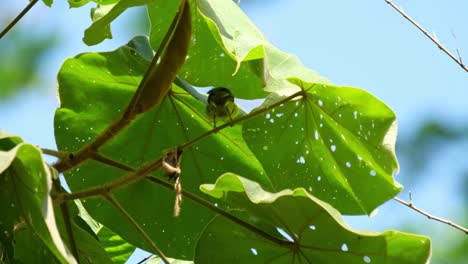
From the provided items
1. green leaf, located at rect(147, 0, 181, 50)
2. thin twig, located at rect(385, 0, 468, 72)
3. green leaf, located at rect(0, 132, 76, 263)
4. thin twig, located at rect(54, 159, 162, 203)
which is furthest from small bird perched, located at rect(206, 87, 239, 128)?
thin twig, located at rect(385, 0, 468, 72)

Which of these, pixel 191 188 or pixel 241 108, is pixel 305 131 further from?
pixel 191 188

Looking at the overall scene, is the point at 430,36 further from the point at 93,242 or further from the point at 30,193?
the point at 30,193

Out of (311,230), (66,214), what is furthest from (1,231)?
(311,230)

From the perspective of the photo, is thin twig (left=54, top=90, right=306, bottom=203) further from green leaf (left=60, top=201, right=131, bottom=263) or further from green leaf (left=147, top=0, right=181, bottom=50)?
green leaf (left=147, top=0, right=181, bottom=50)

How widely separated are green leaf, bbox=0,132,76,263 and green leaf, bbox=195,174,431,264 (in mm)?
216

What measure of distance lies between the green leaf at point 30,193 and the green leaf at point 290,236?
22 centimetres

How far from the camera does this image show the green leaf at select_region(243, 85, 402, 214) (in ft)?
4.03

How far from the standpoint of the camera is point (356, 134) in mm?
1279

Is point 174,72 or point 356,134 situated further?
point 356,134

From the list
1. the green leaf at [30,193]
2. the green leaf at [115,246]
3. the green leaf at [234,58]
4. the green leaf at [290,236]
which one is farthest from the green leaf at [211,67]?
the green leaf at [115,246]

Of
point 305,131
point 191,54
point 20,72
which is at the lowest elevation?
point 20,72

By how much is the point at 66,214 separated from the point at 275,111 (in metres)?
0.36

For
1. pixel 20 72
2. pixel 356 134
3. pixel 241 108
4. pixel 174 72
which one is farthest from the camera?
pixel 20 72

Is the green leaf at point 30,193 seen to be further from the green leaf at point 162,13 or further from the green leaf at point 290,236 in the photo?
the green leaf at point 162,13
